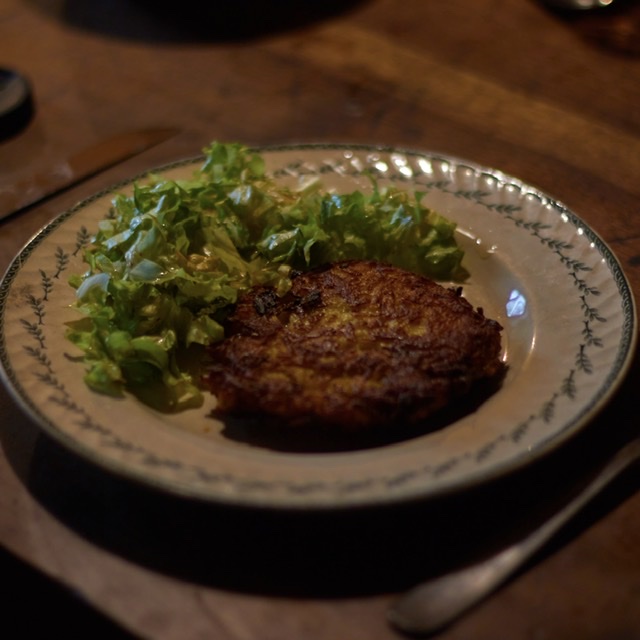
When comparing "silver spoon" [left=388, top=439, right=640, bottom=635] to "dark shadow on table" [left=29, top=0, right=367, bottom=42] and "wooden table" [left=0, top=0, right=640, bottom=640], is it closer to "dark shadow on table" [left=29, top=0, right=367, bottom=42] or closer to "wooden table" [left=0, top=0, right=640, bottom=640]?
"wooden table" [left=0, top=0, right=640, bottom=640]

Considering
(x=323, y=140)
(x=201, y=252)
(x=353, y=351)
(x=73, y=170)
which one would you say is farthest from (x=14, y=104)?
(x=353, y=351)

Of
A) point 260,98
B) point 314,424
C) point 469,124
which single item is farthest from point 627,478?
point 260,98

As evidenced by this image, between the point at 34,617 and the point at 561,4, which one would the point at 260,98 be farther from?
the point at 34,617

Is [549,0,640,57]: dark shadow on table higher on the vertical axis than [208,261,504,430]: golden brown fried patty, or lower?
higher

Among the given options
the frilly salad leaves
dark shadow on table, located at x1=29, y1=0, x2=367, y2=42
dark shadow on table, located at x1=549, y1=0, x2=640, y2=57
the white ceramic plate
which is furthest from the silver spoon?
dark shadow on table, located at x1=29, y1=0, x2=367, y2=42

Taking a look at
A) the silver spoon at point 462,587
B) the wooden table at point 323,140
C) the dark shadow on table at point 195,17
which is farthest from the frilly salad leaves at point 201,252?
the dark shadow on table at point 195,17

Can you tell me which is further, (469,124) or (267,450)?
(469,124)

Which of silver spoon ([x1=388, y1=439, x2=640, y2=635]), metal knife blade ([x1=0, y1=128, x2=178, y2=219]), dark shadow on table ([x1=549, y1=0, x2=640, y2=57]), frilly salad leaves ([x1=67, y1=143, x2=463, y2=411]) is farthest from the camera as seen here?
dark shadow on table ([x1=549, y1=0, x2=640, y2=57])
